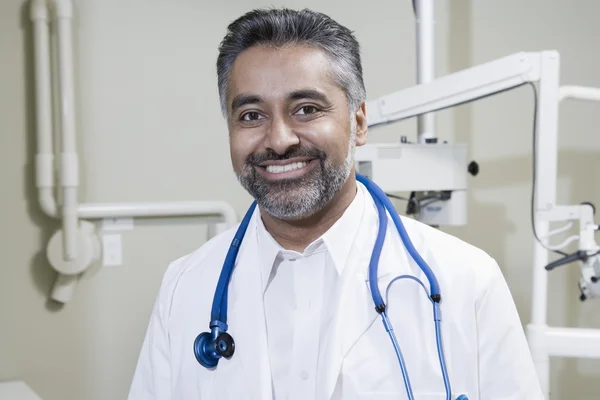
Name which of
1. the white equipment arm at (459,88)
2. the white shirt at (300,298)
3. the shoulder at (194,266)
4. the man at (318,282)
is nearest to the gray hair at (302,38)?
the man at (318,282)

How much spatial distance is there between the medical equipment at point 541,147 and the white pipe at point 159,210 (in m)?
0.68

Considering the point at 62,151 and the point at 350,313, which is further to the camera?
the point at 62,151

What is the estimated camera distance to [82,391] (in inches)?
80.5

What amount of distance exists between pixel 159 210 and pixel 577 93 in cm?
134

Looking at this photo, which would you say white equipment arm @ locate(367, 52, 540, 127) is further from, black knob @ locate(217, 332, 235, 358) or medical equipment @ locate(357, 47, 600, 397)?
A: black knob @ locate(217, 332, 235, 358)

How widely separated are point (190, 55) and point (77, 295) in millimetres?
912

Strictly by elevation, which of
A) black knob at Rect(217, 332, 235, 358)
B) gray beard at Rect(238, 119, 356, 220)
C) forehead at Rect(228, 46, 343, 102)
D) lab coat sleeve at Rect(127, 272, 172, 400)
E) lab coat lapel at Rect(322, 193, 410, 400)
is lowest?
lab coat sleeve at Rect(127, 272, 172, 400)

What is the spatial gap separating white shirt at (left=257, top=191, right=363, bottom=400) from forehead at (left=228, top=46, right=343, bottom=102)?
0.25 meters

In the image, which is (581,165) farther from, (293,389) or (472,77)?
(293,389)

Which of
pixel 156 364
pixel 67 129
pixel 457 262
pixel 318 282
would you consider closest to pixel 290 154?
pixel 318 282

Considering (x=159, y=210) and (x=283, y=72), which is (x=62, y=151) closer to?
(x=159, y=210)

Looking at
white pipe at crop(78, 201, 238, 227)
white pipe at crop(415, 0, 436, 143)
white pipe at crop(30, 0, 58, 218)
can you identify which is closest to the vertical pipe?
white pipe at crop(415, 0, 436, 143)

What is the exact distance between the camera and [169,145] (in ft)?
7.01

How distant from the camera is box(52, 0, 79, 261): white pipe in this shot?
6.24 feet
